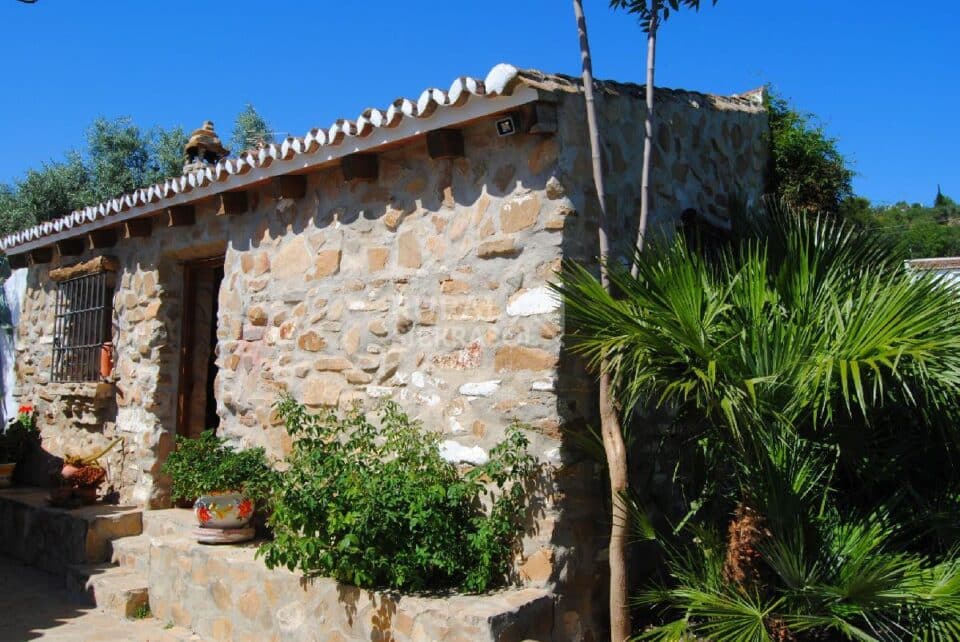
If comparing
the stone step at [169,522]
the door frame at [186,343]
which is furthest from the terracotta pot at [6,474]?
the stone step at [169,522]

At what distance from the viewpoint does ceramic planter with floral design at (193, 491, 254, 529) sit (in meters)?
5.83

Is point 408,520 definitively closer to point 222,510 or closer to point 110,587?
point 222,510

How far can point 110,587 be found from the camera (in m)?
6.14

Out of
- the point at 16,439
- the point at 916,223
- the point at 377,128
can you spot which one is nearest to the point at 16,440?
the point at 16,439

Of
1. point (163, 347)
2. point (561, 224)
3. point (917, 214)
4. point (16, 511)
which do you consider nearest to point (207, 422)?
point (163, 347)

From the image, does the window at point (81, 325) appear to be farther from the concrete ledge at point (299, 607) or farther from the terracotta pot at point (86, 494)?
the concrete ledge at point (299, 607)

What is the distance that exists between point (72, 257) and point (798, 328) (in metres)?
7.69

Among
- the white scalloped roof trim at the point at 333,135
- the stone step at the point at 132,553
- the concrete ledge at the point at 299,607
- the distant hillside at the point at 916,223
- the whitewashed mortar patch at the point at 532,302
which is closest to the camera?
the concrete ledge at the point at 299,607

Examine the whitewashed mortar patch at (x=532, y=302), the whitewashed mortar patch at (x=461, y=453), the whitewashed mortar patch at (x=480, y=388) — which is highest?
the whitewashed mortar patch at (x=532, y=302)

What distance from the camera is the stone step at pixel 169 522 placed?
6602 mm

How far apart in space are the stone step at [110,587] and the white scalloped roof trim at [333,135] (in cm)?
294

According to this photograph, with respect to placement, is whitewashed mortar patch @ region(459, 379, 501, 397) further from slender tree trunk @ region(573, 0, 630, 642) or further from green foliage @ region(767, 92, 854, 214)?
green foliage @ region(767, 92, 854, 214)

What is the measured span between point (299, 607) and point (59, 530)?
343 centimetres

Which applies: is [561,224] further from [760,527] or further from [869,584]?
[869,584]
